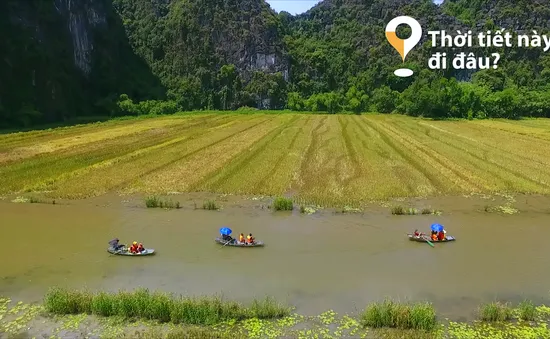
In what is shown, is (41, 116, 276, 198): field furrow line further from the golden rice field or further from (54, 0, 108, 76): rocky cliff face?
(54, 0, 108, 76): rocky cliff face

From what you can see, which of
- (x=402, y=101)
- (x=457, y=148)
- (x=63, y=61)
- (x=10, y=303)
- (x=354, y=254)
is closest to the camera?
(x=10, y=303)

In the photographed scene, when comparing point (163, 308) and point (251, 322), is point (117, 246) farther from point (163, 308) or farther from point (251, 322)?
point (251, 322)

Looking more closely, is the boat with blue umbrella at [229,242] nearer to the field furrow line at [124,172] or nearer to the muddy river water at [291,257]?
the muddy river water at [291,257]

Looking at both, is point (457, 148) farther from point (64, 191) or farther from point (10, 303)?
point (10, 303)

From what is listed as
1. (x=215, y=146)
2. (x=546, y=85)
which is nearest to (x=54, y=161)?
(x=215, y=146)

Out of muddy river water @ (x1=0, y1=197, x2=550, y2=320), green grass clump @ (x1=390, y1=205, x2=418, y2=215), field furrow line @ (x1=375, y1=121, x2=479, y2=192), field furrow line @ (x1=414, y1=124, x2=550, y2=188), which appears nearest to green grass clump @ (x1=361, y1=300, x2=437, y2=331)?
muddy river water @ (x1=0, y1=197, x2=550, y2=320)

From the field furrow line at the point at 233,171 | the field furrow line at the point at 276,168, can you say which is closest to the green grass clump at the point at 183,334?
the field furrow line at the point at 276,168

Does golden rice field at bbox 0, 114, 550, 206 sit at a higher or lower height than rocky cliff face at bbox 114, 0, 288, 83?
lower
